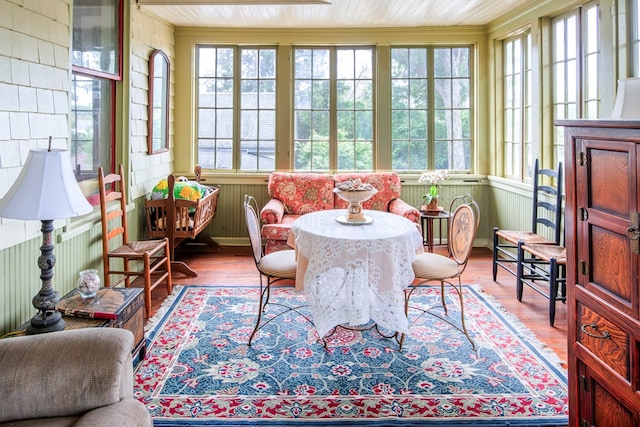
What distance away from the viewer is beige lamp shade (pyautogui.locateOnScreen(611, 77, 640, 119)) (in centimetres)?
220

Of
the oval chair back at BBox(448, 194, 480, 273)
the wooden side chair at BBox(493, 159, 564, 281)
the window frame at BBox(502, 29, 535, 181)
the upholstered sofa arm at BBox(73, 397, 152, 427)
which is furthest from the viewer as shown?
the window frame at BBox(502, 29, 535, 181)

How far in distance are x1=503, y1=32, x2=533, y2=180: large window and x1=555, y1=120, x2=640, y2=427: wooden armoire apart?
328 cm

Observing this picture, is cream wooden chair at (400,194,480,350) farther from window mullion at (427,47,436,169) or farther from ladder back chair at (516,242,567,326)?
window mullion at (427,47,436,169)

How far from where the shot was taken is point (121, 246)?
3.88 m

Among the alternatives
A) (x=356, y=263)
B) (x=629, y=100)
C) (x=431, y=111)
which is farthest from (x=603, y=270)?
(x=431, y=111)

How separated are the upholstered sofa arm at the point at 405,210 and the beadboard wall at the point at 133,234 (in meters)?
0.63

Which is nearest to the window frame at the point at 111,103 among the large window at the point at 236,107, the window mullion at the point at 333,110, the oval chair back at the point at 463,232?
the large window at the point at 236,107

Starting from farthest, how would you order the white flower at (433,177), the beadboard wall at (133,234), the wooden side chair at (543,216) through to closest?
the white flower at (433,177), the wooden side chair at (543,216), the beadboard wall at (133,234)

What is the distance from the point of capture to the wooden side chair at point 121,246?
11.7 feet

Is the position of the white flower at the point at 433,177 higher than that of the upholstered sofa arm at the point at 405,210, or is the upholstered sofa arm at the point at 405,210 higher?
the white flower at the point at 433,177

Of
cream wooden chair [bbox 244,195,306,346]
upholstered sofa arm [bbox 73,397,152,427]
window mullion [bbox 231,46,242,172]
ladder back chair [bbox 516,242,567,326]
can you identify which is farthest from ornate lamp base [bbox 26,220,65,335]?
window mullion [bbox 231,46,242,172]

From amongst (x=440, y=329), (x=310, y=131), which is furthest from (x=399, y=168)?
(x=440, y=329)

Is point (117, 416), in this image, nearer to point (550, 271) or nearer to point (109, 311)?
point (109, 311)

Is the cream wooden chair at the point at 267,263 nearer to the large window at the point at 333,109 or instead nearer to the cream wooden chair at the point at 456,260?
the cream wooden chair at the point at 456,260
